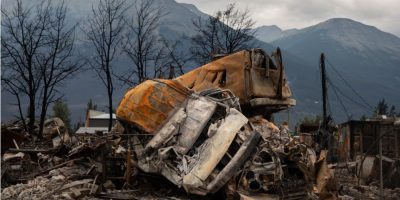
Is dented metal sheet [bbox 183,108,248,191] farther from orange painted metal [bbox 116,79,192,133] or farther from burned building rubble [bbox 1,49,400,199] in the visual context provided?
orange painted metal [bbox 116,79,192,133]

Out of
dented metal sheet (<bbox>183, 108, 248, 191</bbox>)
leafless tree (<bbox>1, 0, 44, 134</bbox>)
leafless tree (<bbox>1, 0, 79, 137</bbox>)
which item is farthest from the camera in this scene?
leafless tree (<bbox>1, 0, 79, 137</bbox>)

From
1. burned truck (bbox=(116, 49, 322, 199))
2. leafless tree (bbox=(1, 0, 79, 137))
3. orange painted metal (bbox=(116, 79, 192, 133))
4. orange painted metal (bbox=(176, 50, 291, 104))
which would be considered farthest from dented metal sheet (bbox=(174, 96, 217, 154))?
leafless tree (bbox=(1, 0, 79, 137))

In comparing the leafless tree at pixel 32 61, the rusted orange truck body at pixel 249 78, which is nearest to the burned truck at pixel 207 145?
the rusted orange truck body at pixel 249 78

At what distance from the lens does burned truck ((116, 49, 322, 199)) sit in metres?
11.0

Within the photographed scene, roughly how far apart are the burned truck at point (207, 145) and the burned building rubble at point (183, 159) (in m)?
0.02

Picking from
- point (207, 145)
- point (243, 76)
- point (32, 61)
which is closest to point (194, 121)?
point (207, 145)

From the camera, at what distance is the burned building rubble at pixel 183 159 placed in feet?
36.4

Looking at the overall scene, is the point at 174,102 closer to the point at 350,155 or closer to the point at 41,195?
the point at 41,195

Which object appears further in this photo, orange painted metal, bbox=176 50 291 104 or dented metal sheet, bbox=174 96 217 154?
orange painted metal, bbox=176 50 291 104

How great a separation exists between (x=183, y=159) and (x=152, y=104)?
206 cm

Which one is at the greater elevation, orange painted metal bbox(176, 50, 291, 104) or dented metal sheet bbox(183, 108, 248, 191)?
orange painted metal bbox(176, 50, 291, 104)

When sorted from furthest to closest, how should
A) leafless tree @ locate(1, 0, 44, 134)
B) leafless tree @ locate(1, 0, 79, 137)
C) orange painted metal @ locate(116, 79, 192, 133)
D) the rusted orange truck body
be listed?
leafless tree @ locate(1, 0, 79, 137) → leafless tree @ locate(1, 0, 44, 134) → the rusted orange truck body → orange painted metal @ locate(116, 79, 192, 133)

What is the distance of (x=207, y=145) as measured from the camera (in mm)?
11523

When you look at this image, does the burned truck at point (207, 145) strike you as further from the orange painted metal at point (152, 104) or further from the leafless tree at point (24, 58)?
the leafless tree at point (24, 58)
